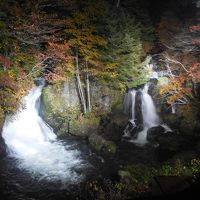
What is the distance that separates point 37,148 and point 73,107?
5161mm

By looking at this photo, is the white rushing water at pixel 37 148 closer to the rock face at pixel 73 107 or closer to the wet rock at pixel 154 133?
the rock face at pixel 73 107

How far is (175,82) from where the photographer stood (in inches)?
790

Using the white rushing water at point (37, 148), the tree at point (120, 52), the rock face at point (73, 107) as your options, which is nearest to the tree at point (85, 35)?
the tree at point (120, 52)

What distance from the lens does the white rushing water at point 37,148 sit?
14.0 meters

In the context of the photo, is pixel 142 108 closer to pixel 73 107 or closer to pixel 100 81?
pixel 100 81

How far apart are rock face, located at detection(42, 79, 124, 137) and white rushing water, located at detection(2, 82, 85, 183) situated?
2.49 feet

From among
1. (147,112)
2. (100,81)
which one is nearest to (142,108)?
(147,112)

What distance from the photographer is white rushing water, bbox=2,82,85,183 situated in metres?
14.0

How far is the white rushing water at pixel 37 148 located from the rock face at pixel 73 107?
76 cm

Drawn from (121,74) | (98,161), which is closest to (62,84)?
(121,74)

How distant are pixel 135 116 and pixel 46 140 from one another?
25.2ft

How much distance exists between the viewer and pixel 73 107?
69.3ft

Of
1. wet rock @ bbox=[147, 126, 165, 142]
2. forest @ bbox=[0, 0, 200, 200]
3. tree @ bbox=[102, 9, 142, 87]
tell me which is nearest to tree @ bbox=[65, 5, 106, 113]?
forest @ bbox=[0, 0, 200, 200]

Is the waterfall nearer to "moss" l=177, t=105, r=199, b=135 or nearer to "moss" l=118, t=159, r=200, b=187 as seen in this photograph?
"moss" l=177, t=105, r=199, b=135
